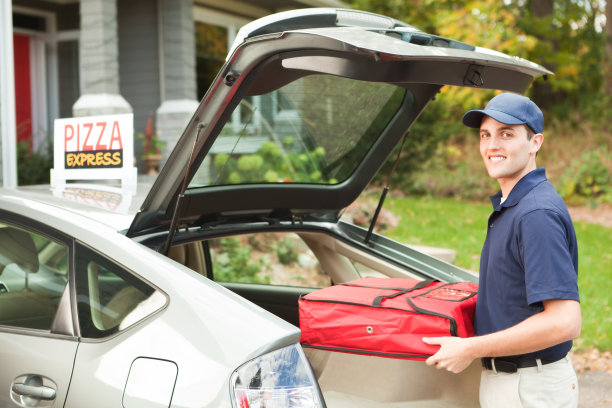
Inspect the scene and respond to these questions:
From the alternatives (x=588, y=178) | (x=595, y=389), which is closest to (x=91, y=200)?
(x=595, y=389)

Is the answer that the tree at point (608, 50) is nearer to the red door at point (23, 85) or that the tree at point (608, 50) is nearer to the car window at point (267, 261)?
the car window at point (267, 261)

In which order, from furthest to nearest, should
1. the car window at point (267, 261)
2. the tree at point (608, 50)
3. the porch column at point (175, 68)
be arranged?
the tree at point (608, 50) < the porch column at point (175, 68) < the car window at point (267, 261)

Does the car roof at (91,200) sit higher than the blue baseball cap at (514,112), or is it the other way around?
the blue baseball cap at (514,112)

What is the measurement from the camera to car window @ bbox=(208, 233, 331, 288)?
699 centimetres

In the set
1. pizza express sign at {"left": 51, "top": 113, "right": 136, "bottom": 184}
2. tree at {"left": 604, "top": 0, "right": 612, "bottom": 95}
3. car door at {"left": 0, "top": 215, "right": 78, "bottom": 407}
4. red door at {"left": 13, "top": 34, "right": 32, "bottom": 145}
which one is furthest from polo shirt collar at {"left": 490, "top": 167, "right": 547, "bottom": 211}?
tree at {"left": 604, "top": 0, "right": 612, "bottom": 95}

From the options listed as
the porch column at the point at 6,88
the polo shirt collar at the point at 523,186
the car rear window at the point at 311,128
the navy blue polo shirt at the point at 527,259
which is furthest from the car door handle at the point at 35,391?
the porch column at the point at 6,88

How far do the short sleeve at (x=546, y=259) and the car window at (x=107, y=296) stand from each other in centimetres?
108

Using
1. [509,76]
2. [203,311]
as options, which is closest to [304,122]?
[509,76]

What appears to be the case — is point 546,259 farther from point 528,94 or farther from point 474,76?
point 528,94

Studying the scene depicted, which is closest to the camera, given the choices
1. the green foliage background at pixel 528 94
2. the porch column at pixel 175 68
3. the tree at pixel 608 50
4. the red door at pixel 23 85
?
the porch column at pixel 175 68

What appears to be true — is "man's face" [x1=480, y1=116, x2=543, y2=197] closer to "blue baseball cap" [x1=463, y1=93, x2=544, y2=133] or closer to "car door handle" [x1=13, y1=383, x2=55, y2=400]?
"blue baseball cap" [x1=463, y1=93, x2=544, y2=133]

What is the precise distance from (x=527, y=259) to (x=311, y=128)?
173 centimetres

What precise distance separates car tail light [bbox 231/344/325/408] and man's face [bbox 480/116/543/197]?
2.79 ft

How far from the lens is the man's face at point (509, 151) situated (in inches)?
84.3
